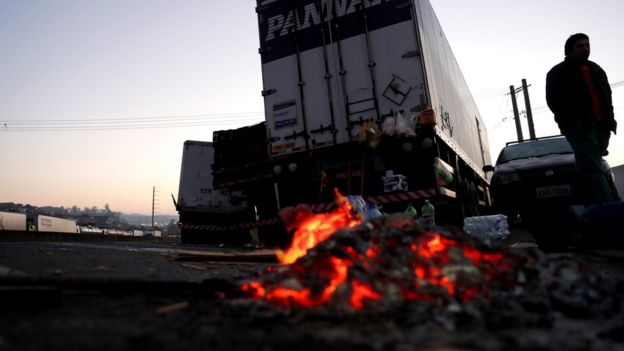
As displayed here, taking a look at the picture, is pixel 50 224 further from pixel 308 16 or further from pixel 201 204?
pixel 308 16

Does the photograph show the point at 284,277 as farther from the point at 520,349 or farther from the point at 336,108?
the point at 336,108

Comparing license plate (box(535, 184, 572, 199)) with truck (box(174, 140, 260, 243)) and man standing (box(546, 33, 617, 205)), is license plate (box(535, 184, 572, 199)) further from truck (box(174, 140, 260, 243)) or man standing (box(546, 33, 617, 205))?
truck (box(174, 140, 260, 243))

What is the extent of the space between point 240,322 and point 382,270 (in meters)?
0.92

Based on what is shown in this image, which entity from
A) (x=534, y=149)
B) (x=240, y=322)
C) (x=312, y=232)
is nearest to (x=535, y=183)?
(x=534, y=149)

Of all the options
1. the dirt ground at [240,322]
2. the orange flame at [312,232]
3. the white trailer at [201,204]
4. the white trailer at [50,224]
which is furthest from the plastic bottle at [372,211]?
the white trailer at [50,224]

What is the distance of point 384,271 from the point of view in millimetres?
2301

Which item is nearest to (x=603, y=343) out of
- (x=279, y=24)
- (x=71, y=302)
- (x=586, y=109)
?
(x=71, y=302)

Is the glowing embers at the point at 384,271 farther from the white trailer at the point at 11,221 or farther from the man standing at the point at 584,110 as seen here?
the white trailer at the point at 11,221

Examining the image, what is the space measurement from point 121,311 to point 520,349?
2.12m

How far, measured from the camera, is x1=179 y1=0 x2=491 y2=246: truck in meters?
6.62

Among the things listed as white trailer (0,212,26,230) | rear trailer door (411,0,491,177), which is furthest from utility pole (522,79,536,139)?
white trailer (0,212,26,230)

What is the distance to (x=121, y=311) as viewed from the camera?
7.20ft

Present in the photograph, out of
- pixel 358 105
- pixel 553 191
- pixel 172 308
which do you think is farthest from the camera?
pixel 358 105

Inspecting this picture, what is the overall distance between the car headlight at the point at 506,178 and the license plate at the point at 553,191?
15.9 inches
